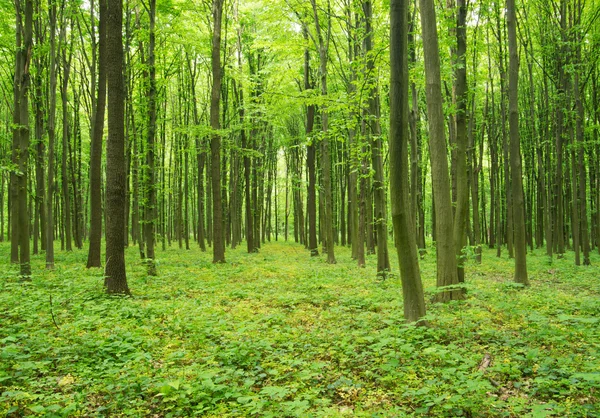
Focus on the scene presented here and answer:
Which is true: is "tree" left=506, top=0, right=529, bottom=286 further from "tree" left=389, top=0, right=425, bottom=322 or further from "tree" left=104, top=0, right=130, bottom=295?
"tree" left=104, top=0, right=130, bottom=295

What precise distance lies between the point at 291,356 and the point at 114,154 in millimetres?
6633

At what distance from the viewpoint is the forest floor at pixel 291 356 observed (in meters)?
3.76

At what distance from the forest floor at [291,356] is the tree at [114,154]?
0.64 metres

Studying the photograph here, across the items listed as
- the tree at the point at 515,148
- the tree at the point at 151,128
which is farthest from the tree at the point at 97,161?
the tree at the point at 515,148

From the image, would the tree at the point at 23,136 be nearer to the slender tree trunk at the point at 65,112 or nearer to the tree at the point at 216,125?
the slender tree trunk at the point at 65,112

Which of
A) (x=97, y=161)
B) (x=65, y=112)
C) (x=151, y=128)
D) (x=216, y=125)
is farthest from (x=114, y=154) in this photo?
(x=65, y=112)

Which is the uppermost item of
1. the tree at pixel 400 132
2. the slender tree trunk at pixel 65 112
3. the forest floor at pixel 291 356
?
the slender tree trunk at pixel 65 112

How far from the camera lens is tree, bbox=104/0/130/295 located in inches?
347

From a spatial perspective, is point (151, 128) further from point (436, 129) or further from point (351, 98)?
point (436, 129)

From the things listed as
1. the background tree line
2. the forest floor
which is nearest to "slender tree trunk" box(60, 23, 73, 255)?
the background tree line

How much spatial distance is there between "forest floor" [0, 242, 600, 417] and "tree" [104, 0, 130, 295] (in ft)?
2.12

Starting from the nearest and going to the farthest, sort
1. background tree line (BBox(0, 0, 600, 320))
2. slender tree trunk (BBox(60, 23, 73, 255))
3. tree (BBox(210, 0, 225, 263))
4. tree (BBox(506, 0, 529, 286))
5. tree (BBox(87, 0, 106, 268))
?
1. background tree line (BBox(0, 0, 600, 320))
2. tree (BBox(506, 0, 529, 286))
3. tree (BBox(87, 0, 106, 268))
4. tree (BBox(210, 0, 225, 263))
5. slender tree trunk (BBox(60, 23, 73, 255))

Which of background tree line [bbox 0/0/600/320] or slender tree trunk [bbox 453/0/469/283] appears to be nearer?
background tree line [bbox 0/0/600/320]

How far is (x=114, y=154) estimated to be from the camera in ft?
29.2
